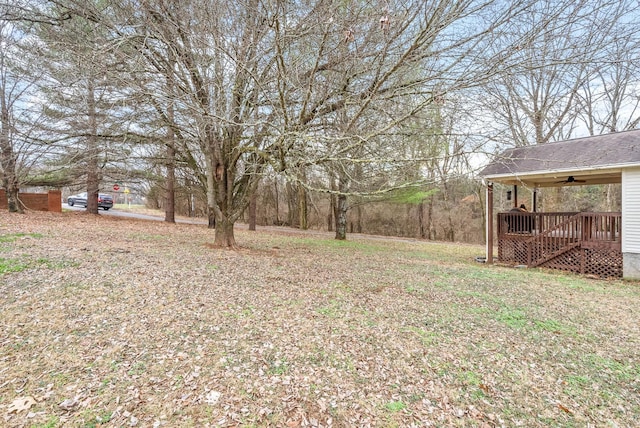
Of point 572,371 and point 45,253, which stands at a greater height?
point 45,253

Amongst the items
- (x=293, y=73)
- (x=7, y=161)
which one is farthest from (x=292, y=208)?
(x=293, y=73)

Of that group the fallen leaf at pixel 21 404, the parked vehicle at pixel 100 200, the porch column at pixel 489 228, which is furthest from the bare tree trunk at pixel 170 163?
the parked vehicle at pixel 100 200

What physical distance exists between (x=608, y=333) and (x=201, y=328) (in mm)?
4865

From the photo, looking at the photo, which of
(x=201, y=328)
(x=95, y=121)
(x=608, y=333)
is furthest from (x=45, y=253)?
(x=608, y=333)

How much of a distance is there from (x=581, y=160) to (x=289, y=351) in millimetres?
7668

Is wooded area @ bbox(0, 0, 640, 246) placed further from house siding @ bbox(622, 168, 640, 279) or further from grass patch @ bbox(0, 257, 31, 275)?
house siding @ bbox(622, 168, 640, 279)

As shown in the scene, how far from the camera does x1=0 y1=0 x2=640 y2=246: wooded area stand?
3.86 metres

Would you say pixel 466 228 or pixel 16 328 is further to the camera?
pixel 466 228

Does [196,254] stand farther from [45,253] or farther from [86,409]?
[86,409]

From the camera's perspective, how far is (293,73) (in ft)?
15.9

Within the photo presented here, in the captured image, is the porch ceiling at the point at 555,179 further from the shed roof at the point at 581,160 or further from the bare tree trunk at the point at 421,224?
the bare tree trunk at the point at 421,224

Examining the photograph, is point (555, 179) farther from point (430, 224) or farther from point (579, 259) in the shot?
point (430, 224)

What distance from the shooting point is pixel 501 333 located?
3.66 m

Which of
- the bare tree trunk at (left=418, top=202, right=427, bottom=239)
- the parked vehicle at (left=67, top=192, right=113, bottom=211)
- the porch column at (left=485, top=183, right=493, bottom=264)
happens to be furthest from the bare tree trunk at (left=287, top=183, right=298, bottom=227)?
the porch column at (left=485, top=183, right=493, bottom=264)
